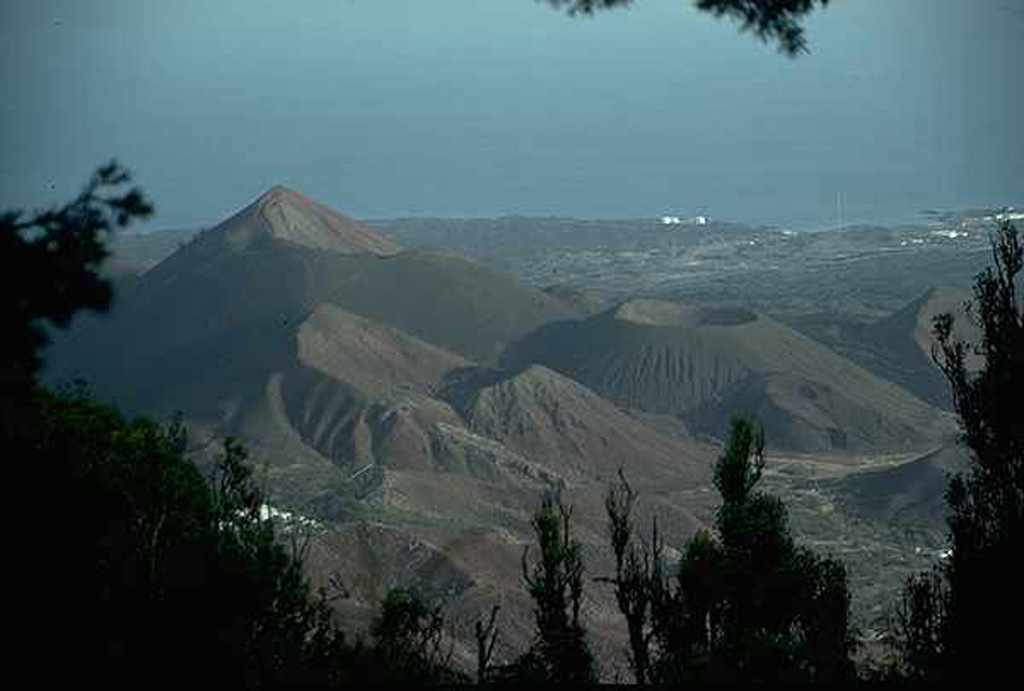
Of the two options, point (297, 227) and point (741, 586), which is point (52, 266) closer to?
point (741, 586)

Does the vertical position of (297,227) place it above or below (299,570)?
above

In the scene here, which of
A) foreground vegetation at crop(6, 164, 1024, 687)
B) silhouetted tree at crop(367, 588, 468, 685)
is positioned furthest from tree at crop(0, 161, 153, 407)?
silhouetted tree at crop(367, 588, 468, 685)

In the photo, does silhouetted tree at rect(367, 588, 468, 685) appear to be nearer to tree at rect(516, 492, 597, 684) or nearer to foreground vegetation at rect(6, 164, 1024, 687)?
foreground vegetation at rect(6, 164, 1024, 687)

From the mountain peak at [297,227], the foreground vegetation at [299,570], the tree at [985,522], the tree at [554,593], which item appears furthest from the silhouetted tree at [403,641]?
the mountain peak at [297,227]

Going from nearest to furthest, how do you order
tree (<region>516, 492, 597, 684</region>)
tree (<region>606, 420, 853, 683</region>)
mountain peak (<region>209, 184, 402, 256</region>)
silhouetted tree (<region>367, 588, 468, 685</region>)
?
silhouetted tree (<region>367, 588, 468, 685</region>) < tree (<region>606, 420, 853, 683</region>) < tree (<region>516, 492, 597, 684</region>) < mountain peak (<region>209, 184, 402, 256</region>)

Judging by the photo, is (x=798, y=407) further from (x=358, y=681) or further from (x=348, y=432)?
(x=358, y=681)

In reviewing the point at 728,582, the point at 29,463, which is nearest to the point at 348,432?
the point at 728,582

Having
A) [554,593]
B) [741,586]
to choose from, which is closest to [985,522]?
[741,586]
